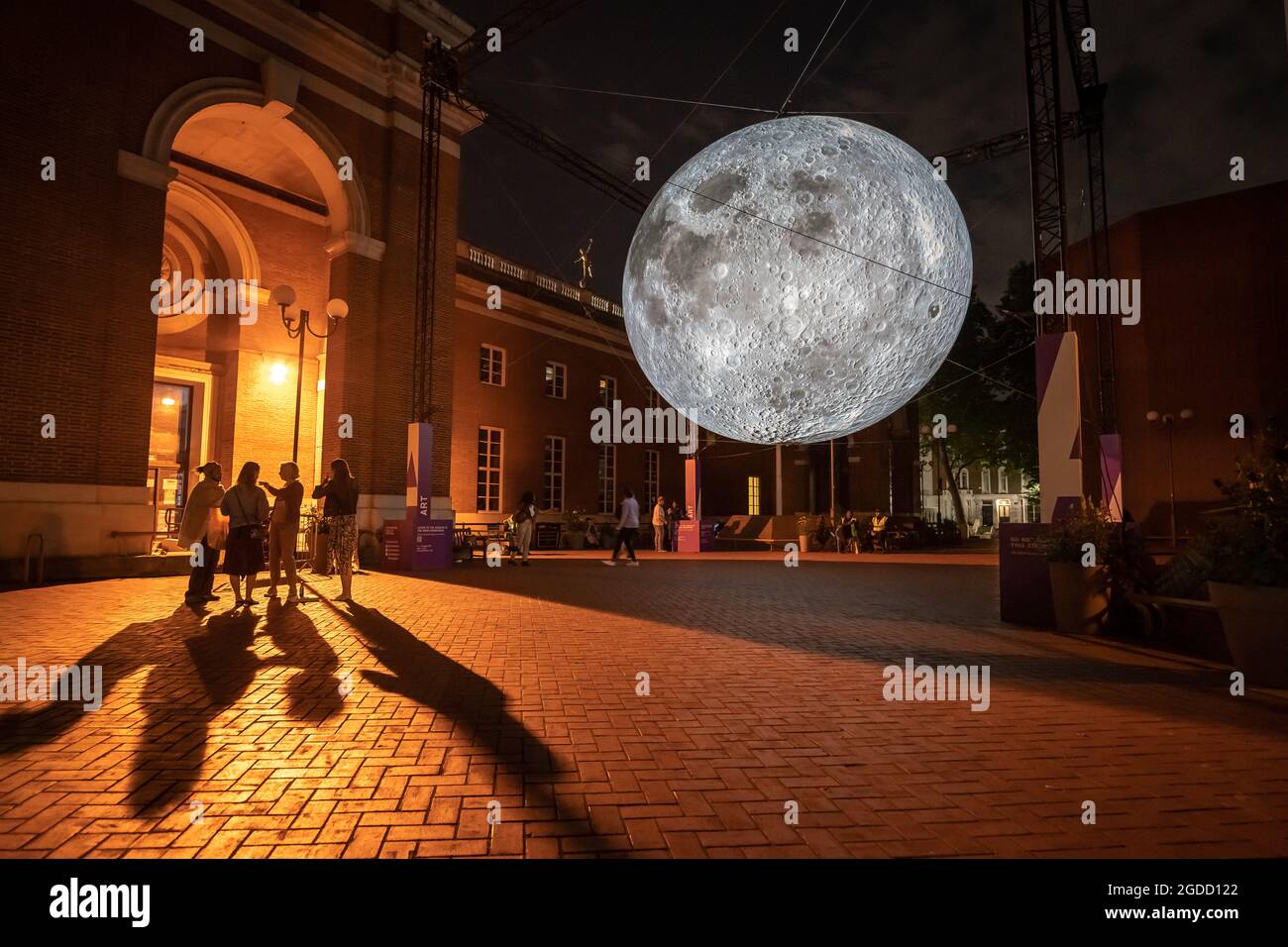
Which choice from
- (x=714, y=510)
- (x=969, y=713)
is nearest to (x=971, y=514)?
(x=714, y=510)

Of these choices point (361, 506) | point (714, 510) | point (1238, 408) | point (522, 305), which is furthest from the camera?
point (714, 510)

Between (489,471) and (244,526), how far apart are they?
A: 14687 mm

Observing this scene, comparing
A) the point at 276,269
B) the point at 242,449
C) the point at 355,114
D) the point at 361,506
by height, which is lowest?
the point at 361,506

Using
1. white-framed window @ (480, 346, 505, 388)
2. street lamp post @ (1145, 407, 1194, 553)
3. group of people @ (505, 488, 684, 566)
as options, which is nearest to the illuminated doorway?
white-framed window @ (480, 346, 505, 388)

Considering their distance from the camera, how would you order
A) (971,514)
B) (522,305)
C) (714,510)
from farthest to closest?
(971,514) → (714,510) → (522,305)

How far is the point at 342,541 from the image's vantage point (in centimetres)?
873

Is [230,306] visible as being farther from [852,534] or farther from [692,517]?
[852,534]

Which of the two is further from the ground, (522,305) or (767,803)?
(522,305)

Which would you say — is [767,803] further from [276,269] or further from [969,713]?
[276,269]

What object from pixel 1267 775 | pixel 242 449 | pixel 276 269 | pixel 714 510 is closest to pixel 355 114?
pixel 276 269

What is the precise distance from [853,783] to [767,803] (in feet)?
1.57

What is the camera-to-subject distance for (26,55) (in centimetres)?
1060

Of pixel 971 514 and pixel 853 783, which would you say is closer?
pixel 853 783

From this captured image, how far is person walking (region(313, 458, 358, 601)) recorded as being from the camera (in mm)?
8477
